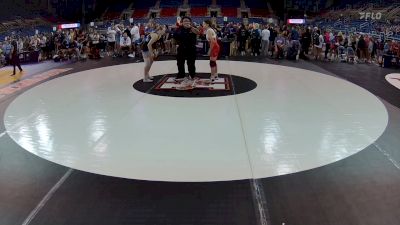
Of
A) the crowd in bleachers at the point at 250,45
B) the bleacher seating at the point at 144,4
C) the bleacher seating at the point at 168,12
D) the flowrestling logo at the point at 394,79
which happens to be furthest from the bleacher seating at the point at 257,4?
the flowrestling logo at the point at 394,79

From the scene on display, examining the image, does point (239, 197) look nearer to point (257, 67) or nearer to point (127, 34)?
point (257, 67)

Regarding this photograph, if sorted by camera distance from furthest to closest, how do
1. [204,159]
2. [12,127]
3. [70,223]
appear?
1. [12,127]
2. [204,159]
3. [70,223]

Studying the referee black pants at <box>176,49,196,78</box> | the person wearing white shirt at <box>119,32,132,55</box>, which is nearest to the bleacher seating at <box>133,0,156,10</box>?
the person wearing white shirt at <box>119,32,132,55</box>

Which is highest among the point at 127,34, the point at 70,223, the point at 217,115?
the point at 127,34

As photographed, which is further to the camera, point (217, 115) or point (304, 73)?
point (304, 73)

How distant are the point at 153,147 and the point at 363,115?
156 inches

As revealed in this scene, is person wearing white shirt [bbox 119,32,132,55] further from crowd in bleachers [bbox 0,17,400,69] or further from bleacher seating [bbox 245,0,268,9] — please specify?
bleacher seating [bbox 245,0,268,9]

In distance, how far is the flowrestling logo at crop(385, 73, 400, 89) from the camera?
32.3ft

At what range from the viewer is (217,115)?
259 inches

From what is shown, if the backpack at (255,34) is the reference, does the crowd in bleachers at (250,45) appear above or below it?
below

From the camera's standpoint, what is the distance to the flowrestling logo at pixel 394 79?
985cm

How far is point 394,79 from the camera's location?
10.6 metres

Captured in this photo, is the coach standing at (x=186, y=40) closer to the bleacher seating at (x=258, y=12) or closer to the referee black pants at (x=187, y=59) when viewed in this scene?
the referee black pants at (x=187, y=59)

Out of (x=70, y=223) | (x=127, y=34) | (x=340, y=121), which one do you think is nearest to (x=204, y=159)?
(x=70, y=223)
